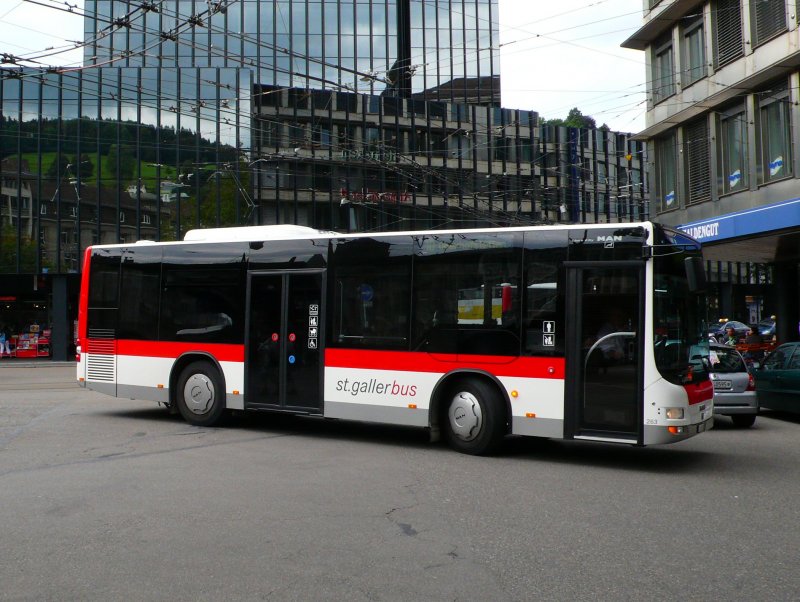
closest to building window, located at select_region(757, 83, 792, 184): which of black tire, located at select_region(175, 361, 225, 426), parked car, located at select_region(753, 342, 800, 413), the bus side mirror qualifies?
parked car, located at select_region(753, 342, 800, 413)

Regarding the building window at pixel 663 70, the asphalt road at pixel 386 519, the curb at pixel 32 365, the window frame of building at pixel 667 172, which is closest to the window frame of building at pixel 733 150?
the window frame of building at pixel 667 172

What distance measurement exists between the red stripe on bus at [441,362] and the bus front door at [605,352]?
32 cm

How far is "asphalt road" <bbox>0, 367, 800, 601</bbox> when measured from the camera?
5.23m

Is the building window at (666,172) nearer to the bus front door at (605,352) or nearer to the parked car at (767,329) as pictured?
the parked car at (767,329)

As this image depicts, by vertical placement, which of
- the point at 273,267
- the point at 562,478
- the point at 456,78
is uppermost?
the point at 456,78

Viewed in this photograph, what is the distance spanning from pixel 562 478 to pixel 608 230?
2.91 meters

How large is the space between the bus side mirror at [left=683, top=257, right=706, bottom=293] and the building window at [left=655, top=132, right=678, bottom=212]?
19351mm

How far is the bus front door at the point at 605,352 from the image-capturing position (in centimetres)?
951

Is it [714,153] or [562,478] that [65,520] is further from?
[714,153]

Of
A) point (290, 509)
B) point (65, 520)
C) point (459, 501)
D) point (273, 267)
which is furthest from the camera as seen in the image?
point (273, 267)

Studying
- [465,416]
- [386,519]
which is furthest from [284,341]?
[386,519]

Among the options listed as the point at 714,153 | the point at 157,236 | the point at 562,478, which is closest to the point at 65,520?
the point at 562,478

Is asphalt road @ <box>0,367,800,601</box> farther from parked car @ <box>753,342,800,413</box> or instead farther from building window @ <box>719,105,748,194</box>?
building window @ <box>719,105,748,194</box>

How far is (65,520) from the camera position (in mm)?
6801
